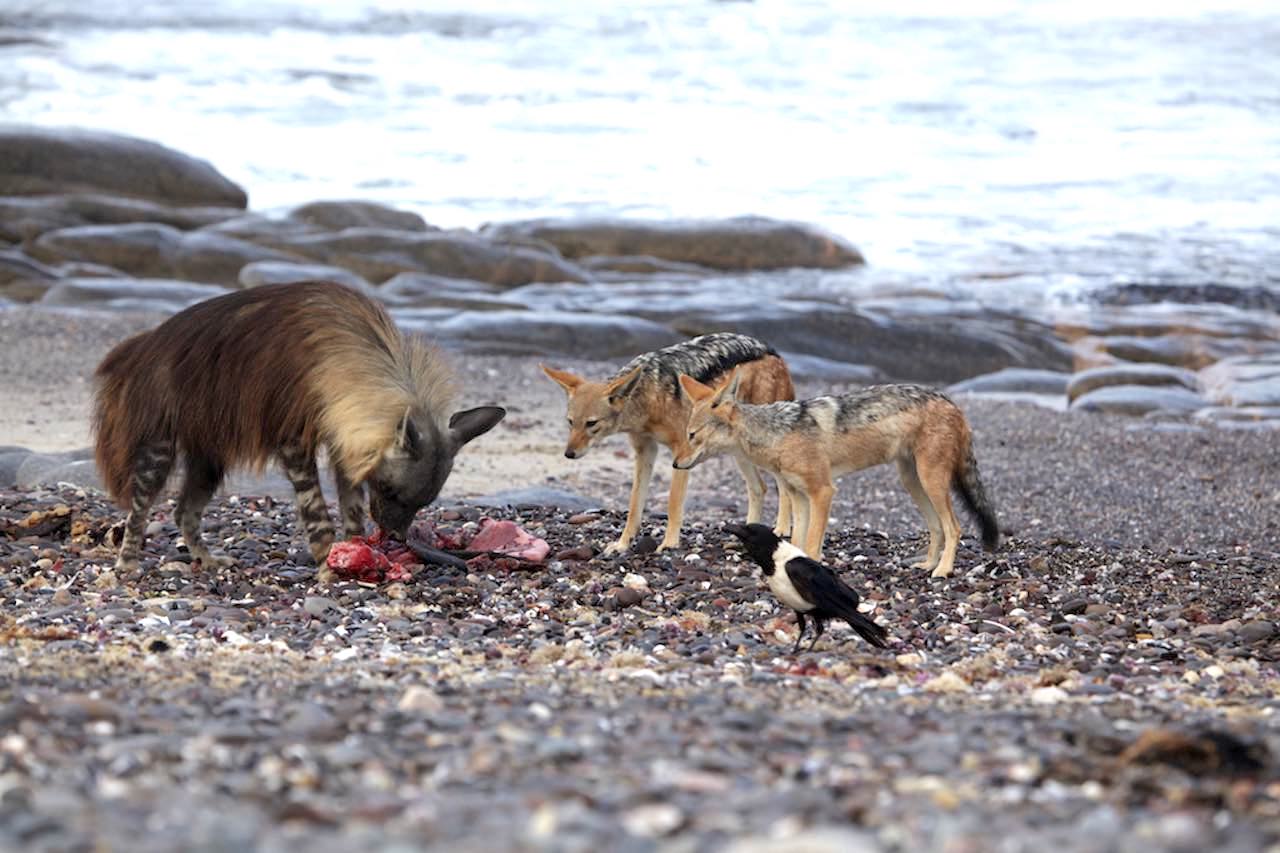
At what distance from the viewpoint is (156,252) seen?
2641 centimetres

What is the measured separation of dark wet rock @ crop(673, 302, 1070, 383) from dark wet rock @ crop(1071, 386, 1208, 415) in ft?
9.28

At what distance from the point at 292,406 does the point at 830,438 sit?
3131 millimetres

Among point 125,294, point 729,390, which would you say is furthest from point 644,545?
point 125,294

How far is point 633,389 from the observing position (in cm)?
1023

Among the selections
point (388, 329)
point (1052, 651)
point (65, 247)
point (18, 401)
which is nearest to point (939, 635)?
point (1052, 651)

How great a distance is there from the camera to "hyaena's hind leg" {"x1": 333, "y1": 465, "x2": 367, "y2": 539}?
9457mm

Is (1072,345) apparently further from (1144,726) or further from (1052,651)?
(1144,726)

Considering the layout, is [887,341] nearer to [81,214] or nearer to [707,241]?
[707,241]

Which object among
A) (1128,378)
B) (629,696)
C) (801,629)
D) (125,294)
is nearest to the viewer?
(629,696)

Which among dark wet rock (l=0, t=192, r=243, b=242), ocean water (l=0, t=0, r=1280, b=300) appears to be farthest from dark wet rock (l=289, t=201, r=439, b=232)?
ocean water (l=0, t=0, r=1280, b=300)

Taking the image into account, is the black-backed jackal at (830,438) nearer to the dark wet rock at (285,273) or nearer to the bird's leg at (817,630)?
the bird's leg at (817,630)

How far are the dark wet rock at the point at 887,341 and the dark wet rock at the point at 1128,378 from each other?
6.60ft

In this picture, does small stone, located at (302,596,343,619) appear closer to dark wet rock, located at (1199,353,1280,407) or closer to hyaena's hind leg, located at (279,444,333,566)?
hyaena's hind leg, located at (279,444,333,566)

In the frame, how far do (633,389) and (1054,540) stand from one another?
3.14 m
